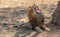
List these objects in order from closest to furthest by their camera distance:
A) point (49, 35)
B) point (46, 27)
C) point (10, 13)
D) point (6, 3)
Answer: point (49, 35) < point (46, 27) < point (10, 13) < point (6, 3)

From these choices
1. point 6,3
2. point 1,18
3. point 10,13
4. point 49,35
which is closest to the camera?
point 49,35

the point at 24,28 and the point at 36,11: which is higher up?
the point at 36,11

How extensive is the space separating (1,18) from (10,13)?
1.14 ft

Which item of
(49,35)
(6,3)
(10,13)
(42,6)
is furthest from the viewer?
(6,3)

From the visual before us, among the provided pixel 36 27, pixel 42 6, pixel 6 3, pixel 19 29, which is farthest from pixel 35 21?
pixel 6 3

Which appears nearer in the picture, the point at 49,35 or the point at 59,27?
the point at 49,35

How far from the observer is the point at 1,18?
3723 mm

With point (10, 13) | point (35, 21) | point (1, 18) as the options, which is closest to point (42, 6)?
point (10, 13)

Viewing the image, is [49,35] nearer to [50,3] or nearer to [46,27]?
[46,27]

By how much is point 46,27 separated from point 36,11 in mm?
303

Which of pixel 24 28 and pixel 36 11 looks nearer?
pixel 36 11

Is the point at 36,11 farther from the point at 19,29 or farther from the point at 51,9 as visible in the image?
the point at 51,9

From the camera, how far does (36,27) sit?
3.12 m

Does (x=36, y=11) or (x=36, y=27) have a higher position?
(x=36, y=11)
